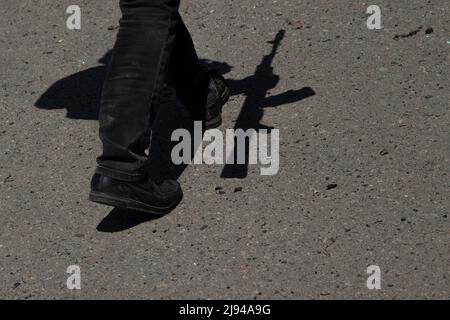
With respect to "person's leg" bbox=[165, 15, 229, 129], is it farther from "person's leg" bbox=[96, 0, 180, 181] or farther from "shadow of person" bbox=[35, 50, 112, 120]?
"shadow of person" bbox=[35, 50, 112, 120]

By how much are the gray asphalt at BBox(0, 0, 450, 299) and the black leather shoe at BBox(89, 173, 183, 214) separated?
94 mm

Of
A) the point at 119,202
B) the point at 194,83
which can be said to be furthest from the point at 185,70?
the point at 119,202

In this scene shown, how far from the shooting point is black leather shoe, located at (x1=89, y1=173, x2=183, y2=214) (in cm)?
438

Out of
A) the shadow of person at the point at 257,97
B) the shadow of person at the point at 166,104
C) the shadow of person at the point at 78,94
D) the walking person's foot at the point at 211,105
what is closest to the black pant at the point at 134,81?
the shadow of person at the point at 166,104

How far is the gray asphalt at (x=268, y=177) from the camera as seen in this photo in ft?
13.9

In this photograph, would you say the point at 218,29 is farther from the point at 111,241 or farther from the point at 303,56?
the point at 111,241

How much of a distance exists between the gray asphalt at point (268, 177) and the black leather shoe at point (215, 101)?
0.24 ft

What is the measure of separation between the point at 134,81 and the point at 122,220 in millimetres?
666

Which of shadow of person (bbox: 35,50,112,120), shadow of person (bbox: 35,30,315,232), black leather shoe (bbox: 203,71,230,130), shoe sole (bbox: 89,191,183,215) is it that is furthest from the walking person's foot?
shoe sole (bbox: 89,191,183,215)

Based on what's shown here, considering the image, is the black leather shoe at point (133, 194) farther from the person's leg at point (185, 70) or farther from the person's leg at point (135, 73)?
the person's leg at point (185, 70)

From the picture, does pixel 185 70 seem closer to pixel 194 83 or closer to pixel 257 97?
pixel 194 83

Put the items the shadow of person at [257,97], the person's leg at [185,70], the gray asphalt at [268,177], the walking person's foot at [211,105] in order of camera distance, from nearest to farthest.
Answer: the gray asphalt at [268,177], the person's leg at [185,70], the shadow of person at [257,97], the walking person's foot at [211,105]

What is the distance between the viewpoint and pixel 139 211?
464 cm
